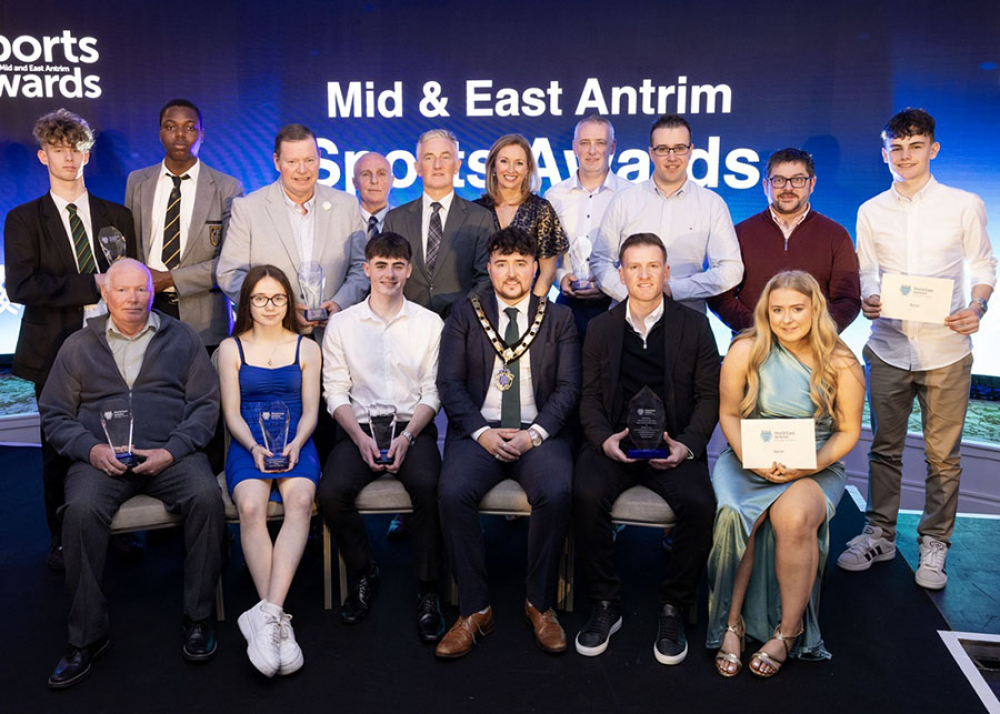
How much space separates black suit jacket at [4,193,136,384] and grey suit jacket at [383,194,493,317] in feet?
4.69

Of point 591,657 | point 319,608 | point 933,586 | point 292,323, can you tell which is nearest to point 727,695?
point 591,657

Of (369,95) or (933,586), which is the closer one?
(933,586)

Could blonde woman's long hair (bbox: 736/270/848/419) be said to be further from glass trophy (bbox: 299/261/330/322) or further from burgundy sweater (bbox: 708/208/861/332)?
glass trophy (bbox: 299/261/330/322)

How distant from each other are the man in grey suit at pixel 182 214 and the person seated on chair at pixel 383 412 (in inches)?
35.4

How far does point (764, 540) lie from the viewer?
309cm

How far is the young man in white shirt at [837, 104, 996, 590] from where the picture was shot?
3.62 m

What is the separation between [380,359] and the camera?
3.62 meters

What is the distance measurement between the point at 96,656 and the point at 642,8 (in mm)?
4662

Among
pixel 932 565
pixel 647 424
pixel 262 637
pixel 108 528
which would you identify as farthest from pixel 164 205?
pixel 932 565

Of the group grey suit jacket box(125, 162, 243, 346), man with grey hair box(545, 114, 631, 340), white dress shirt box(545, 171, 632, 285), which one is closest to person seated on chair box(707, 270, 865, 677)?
man with grey hair box(545, 114, 631, 340)

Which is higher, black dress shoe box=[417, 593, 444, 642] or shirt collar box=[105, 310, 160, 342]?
shirt collar box=[105, 310, 160, 342]

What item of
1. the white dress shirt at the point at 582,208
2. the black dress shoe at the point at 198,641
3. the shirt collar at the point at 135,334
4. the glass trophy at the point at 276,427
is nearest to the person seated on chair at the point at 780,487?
the white dress shirt at the point at 582,208

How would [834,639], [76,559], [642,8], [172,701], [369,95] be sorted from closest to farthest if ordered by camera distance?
[172,701] < [76,559] < [834,639] < [642,8] < [369,95]

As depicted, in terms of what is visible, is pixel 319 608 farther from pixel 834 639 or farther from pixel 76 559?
pixel 834 639
